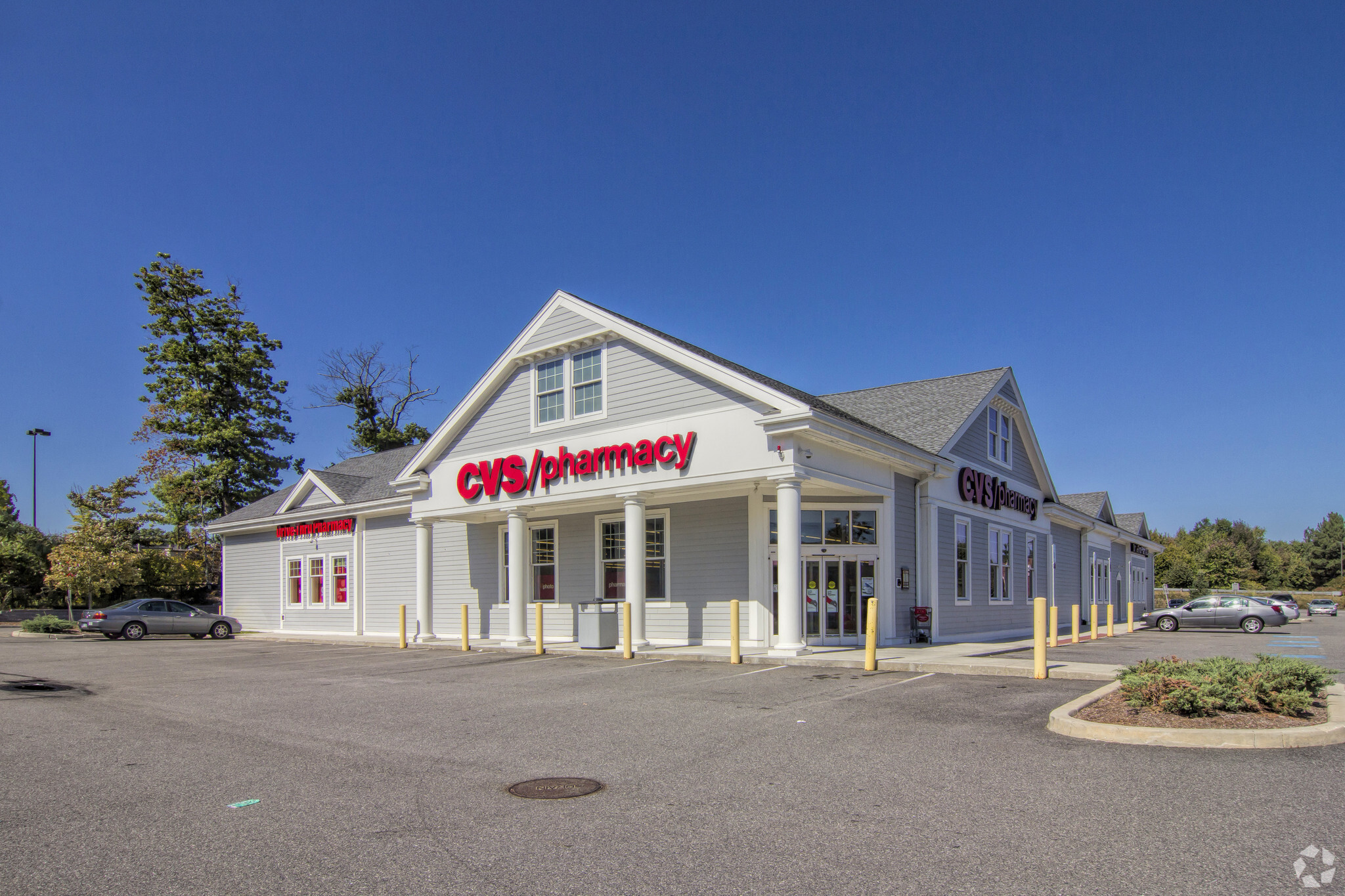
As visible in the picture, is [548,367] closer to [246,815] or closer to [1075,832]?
[246,815]

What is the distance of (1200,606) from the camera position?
3544 cm

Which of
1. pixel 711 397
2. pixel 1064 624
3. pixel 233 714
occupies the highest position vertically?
pixel 711 397

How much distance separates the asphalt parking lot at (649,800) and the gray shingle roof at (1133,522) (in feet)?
129

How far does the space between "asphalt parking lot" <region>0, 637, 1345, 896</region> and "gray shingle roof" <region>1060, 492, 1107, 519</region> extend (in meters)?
29.2

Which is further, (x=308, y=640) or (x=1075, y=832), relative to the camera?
(x=308, y=640)

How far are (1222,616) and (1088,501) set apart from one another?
6.96 meters

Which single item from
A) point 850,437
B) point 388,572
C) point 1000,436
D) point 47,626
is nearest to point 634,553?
point 850,437

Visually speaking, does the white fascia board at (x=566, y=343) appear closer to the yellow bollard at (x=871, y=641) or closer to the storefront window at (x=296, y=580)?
the yellow bollard at (x=871, y=641)

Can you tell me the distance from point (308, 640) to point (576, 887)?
87.2 ft

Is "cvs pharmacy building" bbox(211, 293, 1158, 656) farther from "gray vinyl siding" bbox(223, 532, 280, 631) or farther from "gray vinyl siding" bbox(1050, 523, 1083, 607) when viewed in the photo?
"gray vinyl siding" bbox(223, 532, 280, 631)

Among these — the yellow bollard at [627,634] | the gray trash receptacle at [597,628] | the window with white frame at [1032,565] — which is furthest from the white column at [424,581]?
the window with white frame at [1032,565]

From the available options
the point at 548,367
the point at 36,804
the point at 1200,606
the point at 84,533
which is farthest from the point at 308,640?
the point at 1200,606

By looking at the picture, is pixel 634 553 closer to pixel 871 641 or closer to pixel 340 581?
pixel 871 641

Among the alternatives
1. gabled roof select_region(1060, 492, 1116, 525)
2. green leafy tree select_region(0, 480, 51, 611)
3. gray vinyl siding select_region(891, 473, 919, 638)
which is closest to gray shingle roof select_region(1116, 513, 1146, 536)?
gabled roof select_region(1060, 492, 1116, 525)
